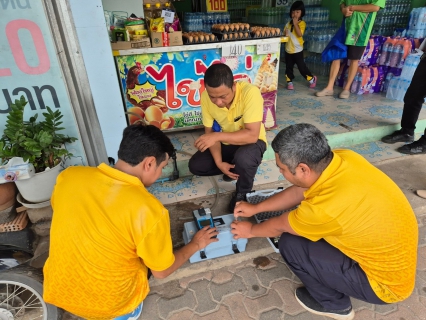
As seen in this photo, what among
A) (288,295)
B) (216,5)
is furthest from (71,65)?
(216,5)

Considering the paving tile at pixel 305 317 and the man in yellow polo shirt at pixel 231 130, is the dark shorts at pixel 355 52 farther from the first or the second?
the paving tile at pixel 305 317

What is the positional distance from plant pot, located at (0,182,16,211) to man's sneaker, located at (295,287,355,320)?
2.31m

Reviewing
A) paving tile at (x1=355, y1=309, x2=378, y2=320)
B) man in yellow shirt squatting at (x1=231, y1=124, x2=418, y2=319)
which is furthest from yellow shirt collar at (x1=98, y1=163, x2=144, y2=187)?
paving tile at (x1=355, y1=309, x2=378, y2=320)

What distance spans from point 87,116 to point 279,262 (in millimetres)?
2009

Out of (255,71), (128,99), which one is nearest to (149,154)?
(128,99)

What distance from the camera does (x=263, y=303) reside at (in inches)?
74.8

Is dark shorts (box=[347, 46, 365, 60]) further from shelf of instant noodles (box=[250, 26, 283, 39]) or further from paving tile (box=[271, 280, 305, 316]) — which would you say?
paving tile (box=[271, 280, 305, 316])

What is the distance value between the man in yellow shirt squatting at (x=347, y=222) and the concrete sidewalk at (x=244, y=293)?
0.39 metres

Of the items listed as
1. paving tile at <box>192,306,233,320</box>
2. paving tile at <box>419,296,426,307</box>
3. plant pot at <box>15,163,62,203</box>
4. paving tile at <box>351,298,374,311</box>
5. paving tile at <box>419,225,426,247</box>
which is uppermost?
plant pot at <box>15,163,62,203</box>

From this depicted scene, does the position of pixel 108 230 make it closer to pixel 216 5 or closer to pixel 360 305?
pixel 360 305

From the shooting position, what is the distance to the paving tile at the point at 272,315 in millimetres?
1811

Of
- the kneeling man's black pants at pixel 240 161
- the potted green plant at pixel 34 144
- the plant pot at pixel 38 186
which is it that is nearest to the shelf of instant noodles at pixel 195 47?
the potted green plant at pixel 34 144

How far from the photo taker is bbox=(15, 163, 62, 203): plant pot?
85.0 inches

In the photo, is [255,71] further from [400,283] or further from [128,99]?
[400,283]
